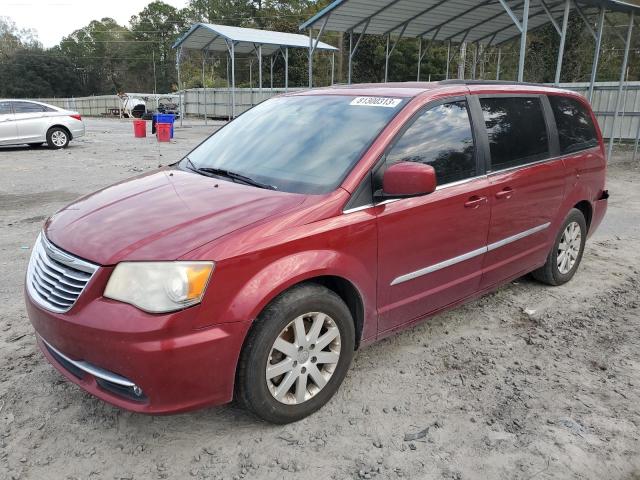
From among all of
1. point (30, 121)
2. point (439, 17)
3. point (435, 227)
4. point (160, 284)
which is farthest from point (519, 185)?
point (30, 121)

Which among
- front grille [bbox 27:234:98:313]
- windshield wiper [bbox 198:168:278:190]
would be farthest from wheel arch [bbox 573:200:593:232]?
front grille [bbox 27:234:98:313]

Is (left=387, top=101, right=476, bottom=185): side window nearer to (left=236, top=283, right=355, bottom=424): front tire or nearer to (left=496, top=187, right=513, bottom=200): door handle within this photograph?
(left=496, top=187, right=513, bottom=200): door handle

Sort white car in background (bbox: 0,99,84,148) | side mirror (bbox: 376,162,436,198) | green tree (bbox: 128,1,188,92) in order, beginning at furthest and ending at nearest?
green tree (bbox: 128,1,188,92) < white car in background (bbox: 0,99,84,148) < side mirror (bbox: 376,162,436,198)

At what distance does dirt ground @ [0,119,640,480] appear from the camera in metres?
2.57

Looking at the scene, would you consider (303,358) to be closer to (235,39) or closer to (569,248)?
(569,248)

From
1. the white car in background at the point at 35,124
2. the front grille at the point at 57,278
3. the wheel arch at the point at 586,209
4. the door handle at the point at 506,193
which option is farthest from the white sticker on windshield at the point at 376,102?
the white car in background at the point at 35,124

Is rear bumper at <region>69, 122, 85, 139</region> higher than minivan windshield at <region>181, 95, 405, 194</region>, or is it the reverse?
minivan windshield at <region>181, 95, 405, 194</region>

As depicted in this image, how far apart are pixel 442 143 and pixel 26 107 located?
14.7m

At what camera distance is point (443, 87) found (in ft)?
11.9

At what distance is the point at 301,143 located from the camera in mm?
3400

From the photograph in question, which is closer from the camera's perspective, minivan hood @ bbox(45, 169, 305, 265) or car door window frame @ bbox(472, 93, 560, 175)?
minivan hood @ bbox(45, 169, 305, 265)

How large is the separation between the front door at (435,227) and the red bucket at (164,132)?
597 inches

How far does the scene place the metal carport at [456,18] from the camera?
12664 mm

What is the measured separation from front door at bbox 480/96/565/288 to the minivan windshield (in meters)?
1.01
